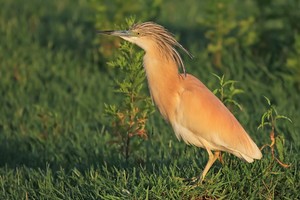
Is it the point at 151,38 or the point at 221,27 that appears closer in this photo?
the point at 151,38

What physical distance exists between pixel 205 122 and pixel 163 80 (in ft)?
1.36

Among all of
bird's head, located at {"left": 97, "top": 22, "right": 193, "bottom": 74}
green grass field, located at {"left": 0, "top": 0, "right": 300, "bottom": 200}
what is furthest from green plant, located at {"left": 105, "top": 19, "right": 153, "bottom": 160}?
bird's head, located at {"left": 97, "top": 22, "right": 193, "bottom": 74}

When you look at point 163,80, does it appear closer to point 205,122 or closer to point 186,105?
point 186,105

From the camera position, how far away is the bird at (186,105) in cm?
591

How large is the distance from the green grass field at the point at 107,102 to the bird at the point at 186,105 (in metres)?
0.25

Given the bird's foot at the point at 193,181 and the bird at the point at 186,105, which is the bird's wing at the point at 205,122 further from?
the bird's foot at the point at 193,181

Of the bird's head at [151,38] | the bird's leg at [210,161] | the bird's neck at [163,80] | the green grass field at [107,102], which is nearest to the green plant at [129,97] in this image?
the green grass field at [107,102]

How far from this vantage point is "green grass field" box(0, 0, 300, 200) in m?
6.12

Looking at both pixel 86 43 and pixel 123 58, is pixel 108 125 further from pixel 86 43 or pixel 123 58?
pixel 86 43

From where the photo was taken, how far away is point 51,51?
10945 millimetres

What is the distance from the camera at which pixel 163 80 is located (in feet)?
19.8

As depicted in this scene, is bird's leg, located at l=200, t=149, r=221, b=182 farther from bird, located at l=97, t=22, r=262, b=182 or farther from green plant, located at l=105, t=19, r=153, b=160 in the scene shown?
green plant, located at l=105, t=19, r=153, b=160

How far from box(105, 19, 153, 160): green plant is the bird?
0.54m

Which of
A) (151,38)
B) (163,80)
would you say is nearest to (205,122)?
(163,80)
